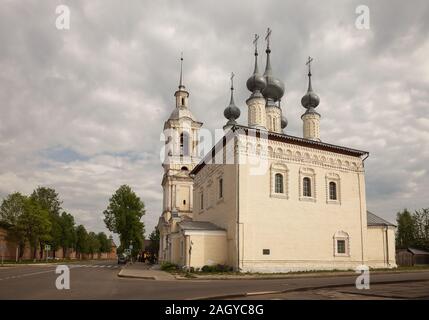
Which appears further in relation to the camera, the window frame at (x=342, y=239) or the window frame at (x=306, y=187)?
the window frame at (x=342, y=239)

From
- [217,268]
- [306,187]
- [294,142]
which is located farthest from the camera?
[306,187]

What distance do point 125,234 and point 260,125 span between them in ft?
99.5

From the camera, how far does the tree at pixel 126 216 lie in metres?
54.3

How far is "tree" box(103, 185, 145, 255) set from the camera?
5428 centimetres

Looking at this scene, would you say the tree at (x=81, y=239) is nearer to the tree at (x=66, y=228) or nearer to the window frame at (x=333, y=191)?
the tree at (x=66, y=228)

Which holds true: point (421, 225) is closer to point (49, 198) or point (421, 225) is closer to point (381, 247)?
point (381, 247)

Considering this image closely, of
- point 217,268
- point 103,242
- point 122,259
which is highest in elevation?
point 217,268

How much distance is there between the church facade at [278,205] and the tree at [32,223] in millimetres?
26570

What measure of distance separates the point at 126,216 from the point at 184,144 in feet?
40.0

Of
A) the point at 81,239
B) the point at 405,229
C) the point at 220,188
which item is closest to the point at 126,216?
the point at 220,188

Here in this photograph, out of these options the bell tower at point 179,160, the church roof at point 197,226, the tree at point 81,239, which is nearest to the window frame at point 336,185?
the church roof at point 197,226

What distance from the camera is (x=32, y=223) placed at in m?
53.8

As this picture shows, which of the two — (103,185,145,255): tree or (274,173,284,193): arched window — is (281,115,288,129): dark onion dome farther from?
(103,185,145,255): tree

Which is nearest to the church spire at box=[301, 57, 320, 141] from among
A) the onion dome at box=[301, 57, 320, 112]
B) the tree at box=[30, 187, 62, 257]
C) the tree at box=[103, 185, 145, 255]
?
the onion dome at box=[301, 57, 320, 112]
